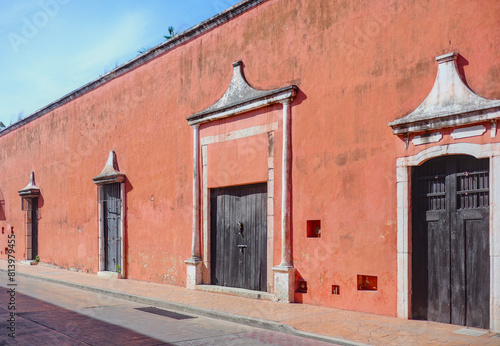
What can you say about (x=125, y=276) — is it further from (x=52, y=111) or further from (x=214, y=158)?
(x=52, y=111)

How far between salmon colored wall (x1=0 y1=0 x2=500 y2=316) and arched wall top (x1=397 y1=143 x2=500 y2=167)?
9 cm

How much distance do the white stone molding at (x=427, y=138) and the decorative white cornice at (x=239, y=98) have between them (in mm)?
2557

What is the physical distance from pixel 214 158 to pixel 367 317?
Answer: 15.8 ft

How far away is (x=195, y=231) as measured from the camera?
10.9m

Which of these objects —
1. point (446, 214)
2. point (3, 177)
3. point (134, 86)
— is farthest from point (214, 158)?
point (3, 177)

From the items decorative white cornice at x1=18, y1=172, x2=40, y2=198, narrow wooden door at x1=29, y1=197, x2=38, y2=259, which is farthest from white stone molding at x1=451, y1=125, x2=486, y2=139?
narrow wooden door at x1=29, y1=197, x2=38, y2=259

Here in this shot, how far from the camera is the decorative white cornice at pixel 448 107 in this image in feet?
21.1

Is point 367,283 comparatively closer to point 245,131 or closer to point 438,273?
point 438,273

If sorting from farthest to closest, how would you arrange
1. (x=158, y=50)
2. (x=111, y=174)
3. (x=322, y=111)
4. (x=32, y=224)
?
(x=32, y=224) < (x=111, y=174) < (x=158, y=50) < (x=322, y=111)

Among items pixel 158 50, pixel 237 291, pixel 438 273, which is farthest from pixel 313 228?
pixel 158 50

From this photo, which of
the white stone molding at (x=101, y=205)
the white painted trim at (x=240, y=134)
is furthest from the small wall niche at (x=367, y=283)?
the white stone molding at (x=101, y=205)

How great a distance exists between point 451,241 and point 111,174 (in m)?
9.55

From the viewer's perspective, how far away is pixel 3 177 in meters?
22.1

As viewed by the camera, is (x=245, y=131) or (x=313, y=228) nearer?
(x=313, y=228)
